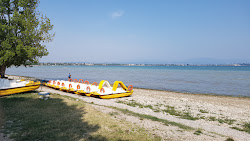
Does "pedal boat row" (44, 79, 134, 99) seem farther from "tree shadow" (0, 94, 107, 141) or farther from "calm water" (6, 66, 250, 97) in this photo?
"calm water" (6, 66, 250, 97)

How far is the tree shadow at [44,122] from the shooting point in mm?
7023

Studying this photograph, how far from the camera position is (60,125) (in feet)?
27.1

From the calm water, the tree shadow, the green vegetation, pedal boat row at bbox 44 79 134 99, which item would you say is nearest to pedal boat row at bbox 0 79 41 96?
the tree shadow

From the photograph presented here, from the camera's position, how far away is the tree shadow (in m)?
7.02

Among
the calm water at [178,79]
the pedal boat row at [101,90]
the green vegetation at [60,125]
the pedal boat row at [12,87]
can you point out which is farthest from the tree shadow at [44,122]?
the calm water at [178,79]

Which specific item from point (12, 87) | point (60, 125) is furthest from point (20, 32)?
point (60, 125)

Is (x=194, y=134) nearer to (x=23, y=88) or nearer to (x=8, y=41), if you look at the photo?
(x=23, y=88)

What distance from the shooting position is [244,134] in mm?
9086

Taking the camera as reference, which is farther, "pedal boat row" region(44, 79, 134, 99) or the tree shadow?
"pedal boat row" region(44, 79, 134, 99)

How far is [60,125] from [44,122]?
0.99 m

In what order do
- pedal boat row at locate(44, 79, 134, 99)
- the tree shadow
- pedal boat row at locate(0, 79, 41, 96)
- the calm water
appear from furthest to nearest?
1. the calm water
2. pedal boat row at locate(44, 79, 134, 99)
3. pedal boat row at locate(0, 79, 41, 96)
4. the tree shadow

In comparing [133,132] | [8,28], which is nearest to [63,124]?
[133,132]

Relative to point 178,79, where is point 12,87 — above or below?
above

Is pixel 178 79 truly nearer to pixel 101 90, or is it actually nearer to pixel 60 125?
pixel 101 90
